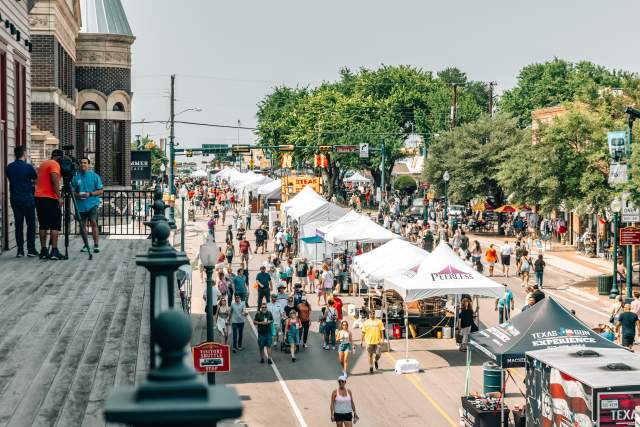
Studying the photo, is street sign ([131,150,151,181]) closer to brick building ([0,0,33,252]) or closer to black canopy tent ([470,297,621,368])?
brick building ([0,0,33,252])

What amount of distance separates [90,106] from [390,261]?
2514 cm

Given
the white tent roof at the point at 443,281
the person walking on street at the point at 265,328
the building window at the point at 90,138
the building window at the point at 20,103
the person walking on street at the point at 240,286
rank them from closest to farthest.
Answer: the building window at the point at 20,103, the person walking on street at the point at 265,328, the white tent roof at the point at 443,281, the person walking on street at the point at 240,286, the building window at the point at 90,138

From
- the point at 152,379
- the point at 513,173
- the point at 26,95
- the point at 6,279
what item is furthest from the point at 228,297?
the point at 152,379

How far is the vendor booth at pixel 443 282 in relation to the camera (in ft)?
79.5

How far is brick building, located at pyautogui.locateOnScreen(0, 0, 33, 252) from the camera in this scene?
61.0 ft

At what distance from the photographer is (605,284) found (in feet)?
122

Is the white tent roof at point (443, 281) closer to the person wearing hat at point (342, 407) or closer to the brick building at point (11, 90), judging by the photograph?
the person wearing hat at point (342, 407)

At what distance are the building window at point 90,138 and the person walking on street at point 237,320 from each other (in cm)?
2406

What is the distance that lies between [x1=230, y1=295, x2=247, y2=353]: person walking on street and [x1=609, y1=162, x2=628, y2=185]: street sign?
1509 cm

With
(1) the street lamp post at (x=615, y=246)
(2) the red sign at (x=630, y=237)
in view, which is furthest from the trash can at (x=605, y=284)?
(2) the red sign at (x=630, y=237)

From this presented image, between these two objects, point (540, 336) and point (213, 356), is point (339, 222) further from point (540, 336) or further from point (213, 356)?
point (213, 356)

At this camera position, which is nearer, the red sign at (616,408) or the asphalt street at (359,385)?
the red sign at (616,408)

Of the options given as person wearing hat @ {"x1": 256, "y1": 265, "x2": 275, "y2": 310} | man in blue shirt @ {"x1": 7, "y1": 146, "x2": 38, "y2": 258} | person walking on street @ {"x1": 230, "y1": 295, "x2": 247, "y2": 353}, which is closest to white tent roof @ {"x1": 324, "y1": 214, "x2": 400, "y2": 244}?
person wearing hat @ {"x1": 256, "y1": 265, "x2": 275, "y2": 310}

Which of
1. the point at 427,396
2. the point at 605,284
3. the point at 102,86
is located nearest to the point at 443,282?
the point at 427,396
